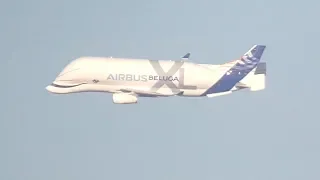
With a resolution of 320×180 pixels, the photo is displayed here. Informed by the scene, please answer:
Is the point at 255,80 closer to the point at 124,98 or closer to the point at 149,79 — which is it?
the point at 149,79

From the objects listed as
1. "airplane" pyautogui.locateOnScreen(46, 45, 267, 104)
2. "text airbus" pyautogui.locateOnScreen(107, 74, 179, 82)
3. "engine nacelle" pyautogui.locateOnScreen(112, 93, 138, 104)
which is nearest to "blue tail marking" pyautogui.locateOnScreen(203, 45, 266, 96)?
"airplane" pyautogui.locateOnScreen(46, 45, 267, 104)

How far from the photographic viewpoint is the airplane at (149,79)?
13988 cm

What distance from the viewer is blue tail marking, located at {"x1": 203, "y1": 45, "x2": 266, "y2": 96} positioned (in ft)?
464

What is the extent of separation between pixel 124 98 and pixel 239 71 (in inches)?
821

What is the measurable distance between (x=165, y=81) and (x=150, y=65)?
387 cm

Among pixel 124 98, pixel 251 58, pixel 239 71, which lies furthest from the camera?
pixel 251 58

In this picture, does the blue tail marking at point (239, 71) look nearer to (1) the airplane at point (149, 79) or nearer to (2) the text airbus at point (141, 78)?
(1) the airplane at point (149, 79)

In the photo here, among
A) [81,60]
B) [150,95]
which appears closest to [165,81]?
[150,95]

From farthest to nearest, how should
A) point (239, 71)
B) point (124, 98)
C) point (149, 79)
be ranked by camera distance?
point (239, 71) → point (149, 79) → point (124, 98)

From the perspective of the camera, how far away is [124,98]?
451ft

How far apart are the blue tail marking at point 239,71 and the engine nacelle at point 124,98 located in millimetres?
12490

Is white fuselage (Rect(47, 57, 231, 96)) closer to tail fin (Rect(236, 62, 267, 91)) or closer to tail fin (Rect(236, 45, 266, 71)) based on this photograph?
tail fin (Rect(236, 62, 267, 91))

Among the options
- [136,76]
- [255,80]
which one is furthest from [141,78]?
[255,80]

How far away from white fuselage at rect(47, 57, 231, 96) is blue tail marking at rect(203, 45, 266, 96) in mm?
1058
